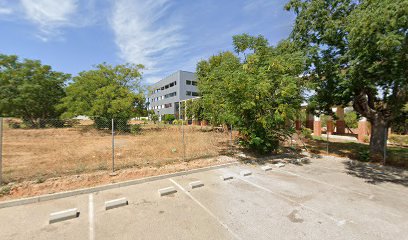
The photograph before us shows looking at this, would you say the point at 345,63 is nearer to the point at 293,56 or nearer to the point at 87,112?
the point at 293,56

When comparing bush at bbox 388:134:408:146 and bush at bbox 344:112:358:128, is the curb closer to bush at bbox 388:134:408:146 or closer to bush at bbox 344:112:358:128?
bush at bbox 388:134:408:146

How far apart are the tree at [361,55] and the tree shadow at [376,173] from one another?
1.45 metres

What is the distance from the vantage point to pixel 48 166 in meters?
7.28

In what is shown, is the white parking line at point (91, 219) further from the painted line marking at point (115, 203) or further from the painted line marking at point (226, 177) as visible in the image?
the painted line marking at point (226, 177)

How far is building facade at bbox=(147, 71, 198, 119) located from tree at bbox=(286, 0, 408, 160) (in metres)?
35.9

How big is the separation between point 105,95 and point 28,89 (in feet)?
26.7

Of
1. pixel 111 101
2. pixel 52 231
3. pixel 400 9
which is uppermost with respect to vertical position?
pixel 400 9

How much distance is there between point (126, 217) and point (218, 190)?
8.81 ft

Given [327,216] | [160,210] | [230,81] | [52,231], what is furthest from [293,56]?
[52,231]

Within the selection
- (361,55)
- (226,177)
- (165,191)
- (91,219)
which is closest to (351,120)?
(361,55)

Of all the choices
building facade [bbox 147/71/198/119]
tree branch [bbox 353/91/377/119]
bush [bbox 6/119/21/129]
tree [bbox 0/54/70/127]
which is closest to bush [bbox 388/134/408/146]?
tree branch [bbox 353/91/377/119]

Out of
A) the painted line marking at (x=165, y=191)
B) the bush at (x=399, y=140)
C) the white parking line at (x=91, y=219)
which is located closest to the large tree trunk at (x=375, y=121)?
the bush at (x=399, y=140)

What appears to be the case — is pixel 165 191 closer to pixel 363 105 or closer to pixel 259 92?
pixel 259 92

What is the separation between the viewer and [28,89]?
19062 mm
